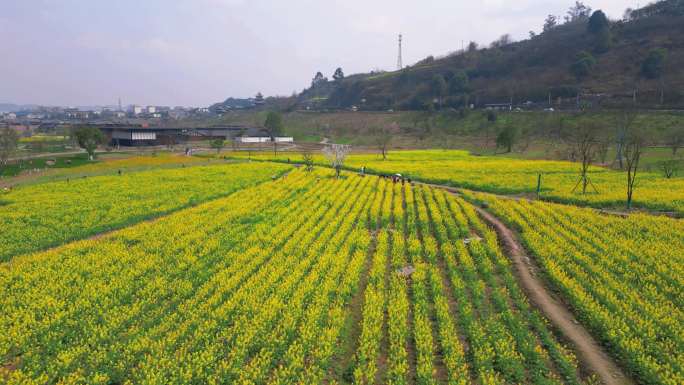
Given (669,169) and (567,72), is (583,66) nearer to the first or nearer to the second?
(567,72)

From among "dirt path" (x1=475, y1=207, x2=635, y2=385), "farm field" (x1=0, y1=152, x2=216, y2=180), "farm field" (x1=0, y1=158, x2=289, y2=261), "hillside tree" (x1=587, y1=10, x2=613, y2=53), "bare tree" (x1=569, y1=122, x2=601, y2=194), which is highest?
"hillside tree" (x1=587, y1=10, x2=613, y2=53)

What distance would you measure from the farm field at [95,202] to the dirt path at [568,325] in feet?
79.7

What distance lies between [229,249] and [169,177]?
27320 millimetres

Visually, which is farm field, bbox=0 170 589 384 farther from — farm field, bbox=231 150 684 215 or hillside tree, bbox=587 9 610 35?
hillside tree, bbox=587 9 610 35

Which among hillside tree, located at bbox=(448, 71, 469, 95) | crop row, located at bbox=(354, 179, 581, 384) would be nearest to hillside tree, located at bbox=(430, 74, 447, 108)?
hillside tree, located at bbox=(448, 71, 469, 95)

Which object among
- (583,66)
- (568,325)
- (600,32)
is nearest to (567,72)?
(583,66)

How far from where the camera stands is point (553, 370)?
10.7 m

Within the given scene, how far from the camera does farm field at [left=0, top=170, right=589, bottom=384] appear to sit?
10.5m

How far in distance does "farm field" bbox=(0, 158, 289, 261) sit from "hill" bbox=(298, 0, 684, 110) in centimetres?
9083

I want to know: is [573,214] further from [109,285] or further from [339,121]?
[339,121]

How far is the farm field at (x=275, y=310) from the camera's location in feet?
34.6

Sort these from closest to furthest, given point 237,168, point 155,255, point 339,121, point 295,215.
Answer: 1. point 155,255
2. point 295,215
3. point 237,168
4. point 339,121

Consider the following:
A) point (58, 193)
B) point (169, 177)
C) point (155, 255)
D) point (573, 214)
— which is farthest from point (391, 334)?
point (169, 177)

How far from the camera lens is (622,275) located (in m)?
15.9
